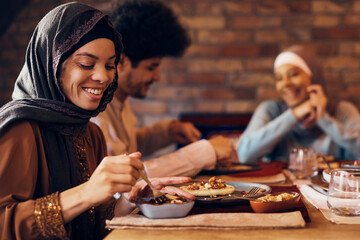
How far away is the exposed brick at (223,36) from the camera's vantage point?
3562 mm

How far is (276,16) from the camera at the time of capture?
11.6ft

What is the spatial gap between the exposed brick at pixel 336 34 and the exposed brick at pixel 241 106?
2.46 ft

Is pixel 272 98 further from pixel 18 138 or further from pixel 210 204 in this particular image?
pixel 18 138

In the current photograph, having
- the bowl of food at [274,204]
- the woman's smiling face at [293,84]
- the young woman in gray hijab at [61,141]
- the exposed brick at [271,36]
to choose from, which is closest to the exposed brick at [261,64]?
the exposed brick at [271,36]

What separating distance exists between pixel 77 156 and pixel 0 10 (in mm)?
2063

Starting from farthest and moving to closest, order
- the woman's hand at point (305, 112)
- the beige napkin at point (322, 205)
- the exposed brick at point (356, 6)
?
the exposed brick at point (356, 6)
the woman's hand at point (305, 112)
the beige napkin at point (322, 205)

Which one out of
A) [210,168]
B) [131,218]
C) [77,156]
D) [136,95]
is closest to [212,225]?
[131,218]

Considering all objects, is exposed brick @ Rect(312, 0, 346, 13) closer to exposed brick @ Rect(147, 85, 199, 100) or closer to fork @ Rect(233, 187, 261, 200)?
exposed brick @ Rect(147, 85, 199, 100)

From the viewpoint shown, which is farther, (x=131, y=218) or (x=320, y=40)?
(x=320, y=40)

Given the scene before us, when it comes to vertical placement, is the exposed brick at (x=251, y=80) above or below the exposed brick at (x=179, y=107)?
above

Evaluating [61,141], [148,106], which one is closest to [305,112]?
[148,106]

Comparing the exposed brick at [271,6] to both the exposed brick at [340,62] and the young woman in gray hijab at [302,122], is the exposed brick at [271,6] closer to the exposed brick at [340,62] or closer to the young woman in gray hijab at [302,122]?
the exposed brick at [340,62]

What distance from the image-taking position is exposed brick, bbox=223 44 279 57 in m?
3.56

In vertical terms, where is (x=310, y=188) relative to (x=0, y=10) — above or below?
below
